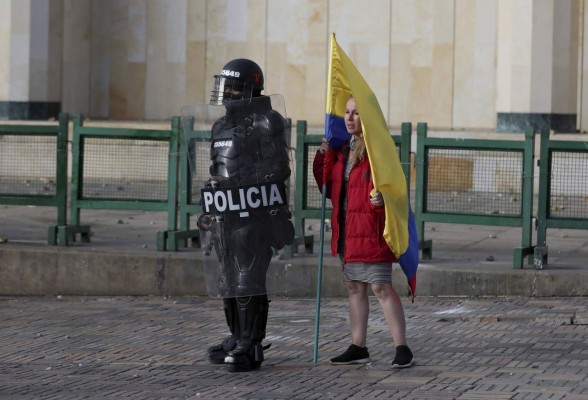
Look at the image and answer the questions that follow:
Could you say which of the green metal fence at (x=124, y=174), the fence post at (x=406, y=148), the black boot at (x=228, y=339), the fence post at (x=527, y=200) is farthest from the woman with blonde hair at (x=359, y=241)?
the green metal fence at (x=124, y=174)

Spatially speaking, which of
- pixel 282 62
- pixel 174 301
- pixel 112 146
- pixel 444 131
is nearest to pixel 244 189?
pixel 174 301

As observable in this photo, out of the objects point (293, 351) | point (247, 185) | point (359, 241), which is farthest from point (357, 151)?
point (293, 351)

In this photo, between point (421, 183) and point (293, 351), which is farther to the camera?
point (421, 183)

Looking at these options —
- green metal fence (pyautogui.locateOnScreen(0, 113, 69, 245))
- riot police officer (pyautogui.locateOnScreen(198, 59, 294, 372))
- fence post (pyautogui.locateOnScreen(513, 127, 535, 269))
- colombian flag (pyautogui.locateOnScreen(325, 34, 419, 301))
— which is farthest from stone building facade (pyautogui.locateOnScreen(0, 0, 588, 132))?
riot police officer (pyautogui.locateOnScreen(198, 59, 294, 372))

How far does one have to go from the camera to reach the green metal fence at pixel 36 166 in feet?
43.7

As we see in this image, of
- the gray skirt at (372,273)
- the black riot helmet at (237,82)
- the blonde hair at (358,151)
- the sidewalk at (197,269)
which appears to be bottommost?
the sidewalk at (197,269)

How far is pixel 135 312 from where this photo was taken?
11.4 meters

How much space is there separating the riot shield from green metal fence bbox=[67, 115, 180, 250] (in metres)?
4.32

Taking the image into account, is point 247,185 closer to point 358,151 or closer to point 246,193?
point 246,193

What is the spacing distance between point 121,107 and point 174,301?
11.0 m

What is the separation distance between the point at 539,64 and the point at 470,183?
755 cm

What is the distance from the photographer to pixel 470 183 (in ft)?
40.9

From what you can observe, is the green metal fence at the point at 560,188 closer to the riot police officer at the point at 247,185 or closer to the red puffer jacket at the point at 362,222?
the red puffer jacket at the point at 362,222

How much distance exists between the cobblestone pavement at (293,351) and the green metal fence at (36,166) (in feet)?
4.87
